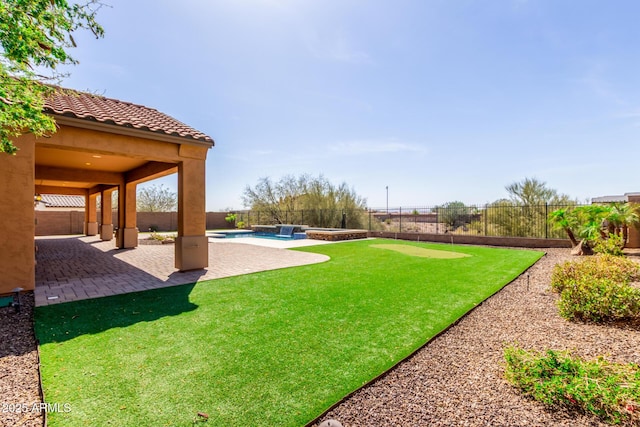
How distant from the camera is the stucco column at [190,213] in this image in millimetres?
8250

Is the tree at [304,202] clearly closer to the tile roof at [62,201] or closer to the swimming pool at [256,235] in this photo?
the swimming pool at [256,235]

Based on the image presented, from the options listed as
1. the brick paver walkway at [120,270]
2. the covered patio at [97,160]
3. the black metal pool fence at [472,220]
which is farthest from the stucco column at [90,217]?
the black metal pool fence at [472,220]

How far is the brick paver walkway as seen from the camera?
21.5 ft

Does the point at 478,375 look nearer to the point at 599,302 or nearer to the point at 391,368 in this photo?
the point at 391,368

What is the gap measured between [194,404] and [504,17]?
39.9 ft

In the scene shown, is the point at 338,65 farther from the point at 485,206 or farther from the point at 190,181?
the point at 485,206

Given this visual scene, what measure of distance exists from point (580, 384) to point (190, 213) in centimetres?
856

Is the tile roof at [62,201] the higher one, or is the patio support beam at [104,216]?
the tile roof at [62,201]

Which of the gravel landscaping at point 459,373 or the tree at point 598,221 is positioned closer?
the gravel landscaping at point 459,373

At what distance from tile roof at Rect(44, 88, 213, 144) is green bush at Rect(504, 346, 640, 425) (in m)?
8.28

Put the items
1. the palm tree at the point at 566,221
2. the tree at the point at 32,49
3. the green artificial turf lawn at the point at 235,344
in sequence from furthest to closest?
1. the palm tree at the point at 566,221
2. the tree at the point at 32,49
3. the green artificial turf lawn at the point at 235,344

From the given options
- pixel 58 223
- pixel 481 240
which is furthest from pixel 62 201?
pixel 481 240

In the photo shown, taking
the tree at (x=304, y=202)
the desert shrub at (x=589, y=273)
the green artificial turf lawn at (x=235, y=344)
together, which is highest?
the tree at (x=304, y=202)

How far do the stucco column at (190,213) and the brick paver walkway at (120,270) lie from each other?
0.44 metres
